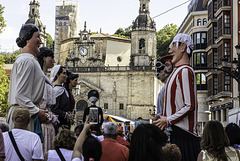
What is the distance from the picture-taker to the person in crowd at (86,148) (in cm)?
575

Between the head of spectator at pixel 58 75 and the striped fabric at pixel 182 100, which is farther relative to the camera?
the head of spectator at pixel 58 75

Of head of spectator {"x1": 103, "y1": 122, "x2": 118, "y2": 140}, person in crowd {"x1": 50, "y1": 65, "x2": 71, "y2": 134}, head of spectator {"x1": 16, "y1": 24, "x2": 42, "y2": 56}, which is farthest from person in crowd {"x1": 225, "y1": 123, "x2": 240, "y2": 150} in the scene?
head of spectator {"x1": 16, "y1": 24, "x2": 42, "y2": 56}

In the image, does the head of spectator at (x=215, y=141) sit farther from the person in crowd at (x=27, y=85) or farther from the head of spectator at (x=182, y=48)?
the person in crowd at (x=27, y=85)

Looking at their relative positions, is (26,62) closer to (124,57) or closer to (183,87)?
(183,87)

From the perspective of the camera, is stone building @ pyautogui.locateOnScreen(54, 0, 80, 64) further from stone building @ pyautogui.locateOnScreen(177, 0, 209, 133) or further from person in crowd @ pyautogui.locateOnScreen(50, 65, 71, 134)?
person in crowd @ pyautogui.locateOnScreen(50, 65, 71, 134)

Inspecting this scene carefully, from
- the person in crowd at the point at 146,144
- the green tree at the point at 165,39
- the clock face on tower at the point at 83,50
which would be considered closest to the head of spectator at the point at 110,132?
the person in crowd at the point at 146,144

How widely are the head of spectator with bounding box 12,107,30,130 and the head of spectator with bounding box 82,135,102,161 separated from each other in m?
1.22

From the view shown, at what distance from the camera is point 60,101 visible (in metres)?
7.54

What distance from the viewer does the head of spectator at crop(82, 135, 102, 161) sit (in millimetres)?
6082

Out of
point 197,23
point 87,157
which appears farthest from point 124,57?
point 87,157

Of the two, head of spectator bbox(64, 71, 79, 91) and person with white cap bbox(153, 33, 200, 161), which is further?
head of spectator bbox(64, 71, 79, 91)

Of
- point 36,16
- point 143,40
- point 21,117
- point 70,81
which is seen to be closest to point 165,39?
point 143,40

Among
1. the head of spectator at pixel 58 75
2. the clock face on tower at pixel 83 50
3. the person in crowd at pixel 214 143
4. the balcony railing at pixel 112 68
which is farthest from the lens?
the clock face on tower at pixel 83 50

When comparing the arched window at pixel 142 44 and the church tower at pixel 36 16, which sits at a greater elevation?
the church tower at pixel 36 16
